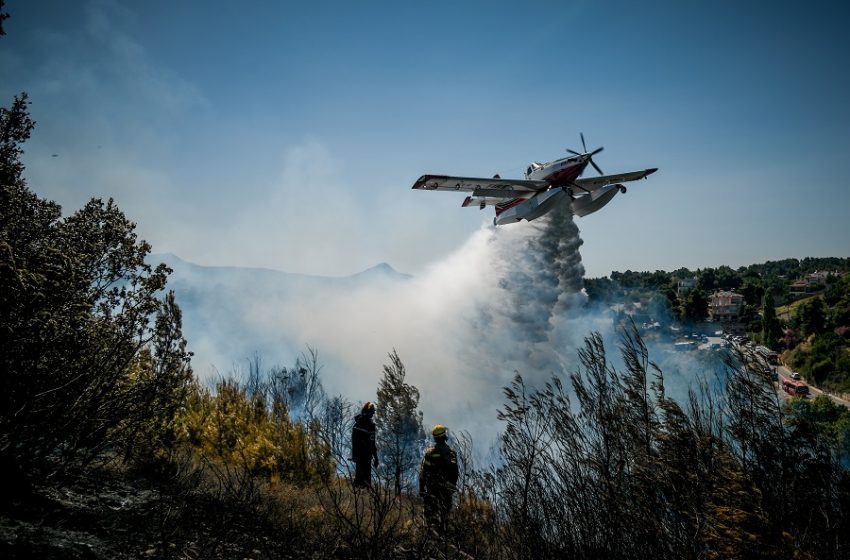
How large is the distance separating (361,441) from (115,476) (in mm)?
4721

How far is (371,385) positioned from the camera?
71125 mm

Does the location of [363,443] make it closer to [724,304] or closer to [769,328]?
[769,328]

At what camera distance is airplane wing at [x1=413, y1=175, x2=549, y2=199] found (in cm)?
2197

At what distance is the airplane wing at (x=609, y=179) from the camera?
82.0 ft

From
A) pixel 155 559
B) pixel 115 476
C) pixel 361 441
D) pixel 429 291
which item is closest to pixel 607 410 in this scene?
pixel 155 559

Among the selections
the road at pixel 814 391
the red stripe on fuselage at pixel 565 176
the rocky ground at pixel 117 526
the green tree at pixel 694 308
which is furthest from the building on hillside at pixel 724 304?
the rocky ground at pixel 117 526

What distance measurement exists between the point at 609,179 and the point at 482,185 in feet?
26.6

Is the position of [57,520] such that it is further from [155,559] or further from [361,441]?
[361,441]

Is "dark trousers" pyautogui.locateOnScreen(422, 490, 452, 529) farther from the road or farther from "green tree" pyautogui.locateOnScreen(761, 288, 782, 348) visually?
"green tree" pyautogui.locateOnScreen(761, 288, 782, 348)

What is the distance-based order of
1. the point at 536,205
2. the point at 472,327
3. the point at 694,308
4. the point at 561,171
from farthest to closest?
the point at 694,308, the point at 472,327, the point at 536,205, the point at 561,171

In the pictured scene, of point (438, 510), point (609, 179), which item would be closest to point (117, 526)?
point (438, 510)

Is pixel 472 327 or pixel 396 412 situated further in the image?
pixel 472 327

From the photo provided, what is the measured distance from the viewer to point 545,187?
2377 centimetres

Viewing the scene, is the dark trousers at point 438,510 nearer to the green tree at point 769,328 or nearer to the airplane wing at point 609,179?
the airplane wing at point 609,179
